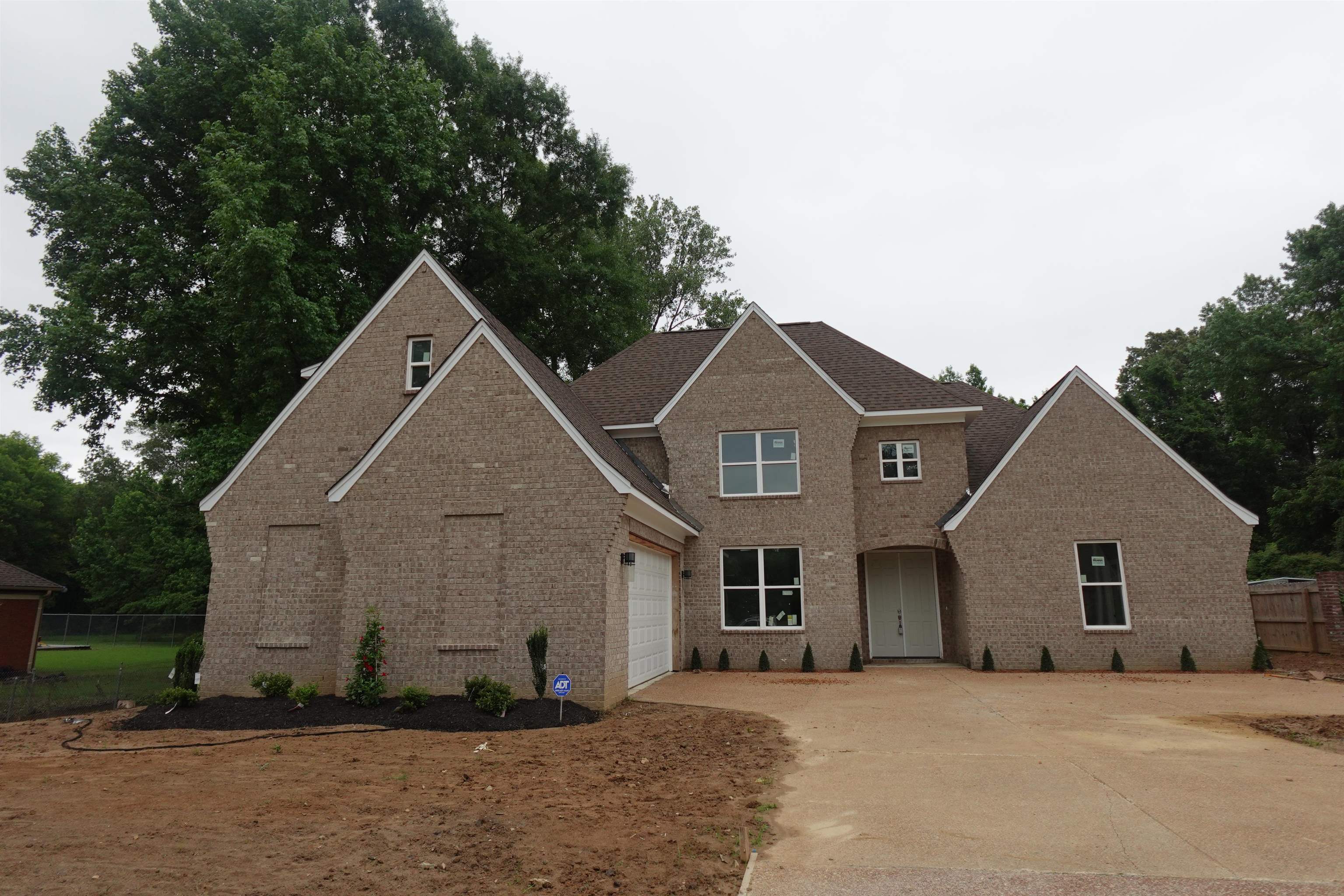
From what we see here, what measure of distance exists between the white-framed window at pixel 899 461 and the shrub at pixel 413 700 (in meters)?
11.6

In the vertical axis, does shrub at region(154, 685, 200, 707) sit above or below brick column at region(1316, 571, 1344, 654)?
below

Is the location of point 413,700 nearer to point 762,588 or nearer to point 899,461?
point 762,588

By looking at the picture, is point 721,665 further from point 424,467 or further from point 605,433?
point 424,467

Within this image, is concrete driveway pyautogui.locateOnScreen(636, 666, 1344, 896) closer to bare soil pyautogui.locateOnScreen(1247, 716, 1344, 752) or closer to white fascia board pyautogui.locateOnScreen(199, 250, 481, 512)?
bare soil pyautogui.locateOnScreen(1247, 716, 1344, 752)

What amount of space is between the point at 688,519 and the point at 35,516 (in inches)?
1937

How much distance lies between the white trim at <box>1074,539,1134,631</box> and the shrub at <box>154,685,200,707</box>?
55.0 feet

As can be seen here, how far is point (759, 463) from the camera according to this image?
1800cm

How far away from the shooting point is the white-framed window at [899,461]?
18453mm

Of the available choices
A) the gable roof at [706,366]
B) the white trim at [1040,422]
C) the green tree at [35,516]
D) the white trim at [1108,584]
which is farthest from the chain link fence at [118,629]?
the green tree at [35,516]

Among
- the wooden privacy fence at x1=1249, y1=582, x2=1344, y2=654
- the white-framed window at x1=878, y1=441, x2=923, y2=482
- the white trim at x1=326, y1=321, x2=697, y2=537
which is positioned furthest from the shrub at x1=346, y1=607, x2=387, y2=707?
the wooden privacy fence at x1=1249, y1=582, x2=1344, y2=654

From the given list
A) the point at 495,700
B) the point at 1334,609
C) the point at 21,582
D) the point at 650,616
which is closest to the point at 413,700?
the point at 495,700

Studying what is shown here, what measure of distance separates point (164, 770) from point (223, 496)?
7799 millimetres

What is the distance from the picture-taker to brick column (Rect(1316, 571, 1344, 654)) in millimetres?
16578

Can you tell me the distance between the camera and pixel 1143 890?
14.2ft
